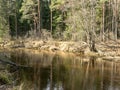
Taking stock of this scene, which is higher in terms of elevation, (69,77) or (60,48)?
(60,48)

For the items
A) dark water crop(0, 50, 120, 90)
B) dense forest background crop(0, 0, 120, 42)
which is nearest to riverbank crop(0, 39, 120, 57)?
dense forest background crop(0, 0, 120, 42)

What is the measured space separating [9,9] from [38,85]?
42.5 metres

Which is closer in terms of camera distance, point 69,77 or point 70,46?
point 69,77

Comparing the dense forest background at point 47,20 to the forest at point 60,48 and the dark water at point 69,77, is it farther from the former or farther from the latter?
the dark water at point 69,77

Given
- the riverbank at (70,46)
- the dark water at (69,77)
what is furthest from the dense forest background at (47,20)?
the dark water at (69,77)

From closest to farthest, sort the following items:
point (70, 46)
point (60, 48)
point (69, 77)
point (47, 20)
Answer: point (69, 77) → point (70, 46) → point (60, 48) → point (47, 20)

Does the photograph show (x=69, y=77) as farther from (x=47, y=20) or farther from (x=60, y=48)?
(x=47, y=20)

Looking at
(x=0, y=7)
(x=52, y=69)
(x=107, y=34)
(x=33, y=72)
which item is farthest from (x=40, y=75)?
(x=0, y=7)

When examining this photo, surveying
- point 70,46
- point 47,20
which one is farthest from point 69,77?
point 47,20

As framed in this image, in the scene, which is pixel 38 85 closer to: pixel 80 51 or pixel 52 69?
pixel 52 69

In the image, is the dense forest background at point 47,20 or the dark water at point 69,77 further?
the dense forest background at point 47,20

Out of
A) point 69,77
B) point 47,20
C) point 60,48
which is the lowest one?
point 69,77

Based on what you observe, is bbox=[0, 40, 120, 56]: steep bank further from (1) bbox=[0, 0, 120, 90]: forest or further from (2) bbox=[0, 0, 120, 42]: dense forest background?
(2) bbox=[0, 0, 120, 42]: dense forest background

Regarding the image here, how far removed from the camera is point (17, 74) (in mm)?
19797
